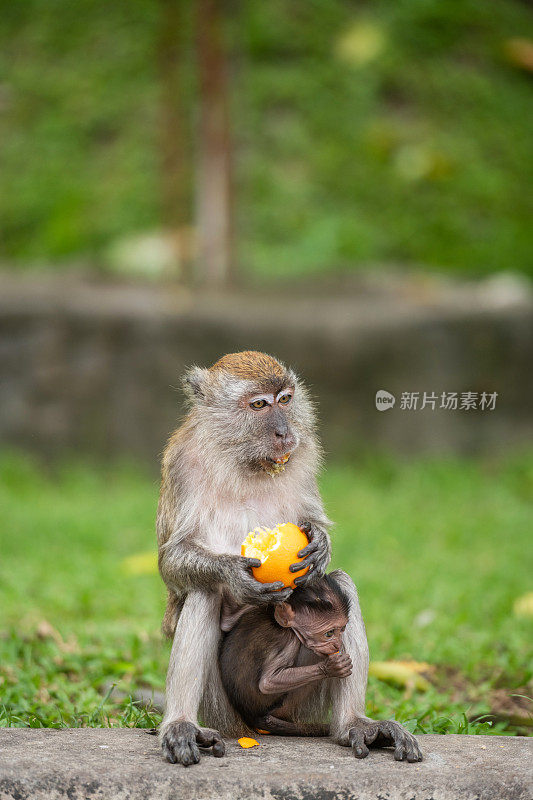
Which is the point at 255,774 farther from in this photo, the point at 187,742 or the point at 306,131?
the point at 306,131

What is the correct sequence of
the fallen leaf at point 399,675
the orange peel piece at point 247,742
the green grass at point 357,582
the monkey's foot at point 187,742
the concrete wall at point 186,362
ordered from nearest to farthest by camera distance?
the monkey's foot at point 187,742
the orange peel piece at point 247,742
the green grass at point 357,582
the fallen leaf at point 399,675
the concrete wall at point 186,362

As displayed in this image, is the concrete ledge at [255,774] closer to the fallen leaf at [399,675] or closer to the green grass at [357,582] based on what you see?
the green grass at [357,582]

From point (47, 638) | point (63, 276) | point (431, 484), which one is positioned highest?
point (63, 276)

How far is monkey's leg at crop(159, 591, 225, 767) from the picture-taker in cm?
322

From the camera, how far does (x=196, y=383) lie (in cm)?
399

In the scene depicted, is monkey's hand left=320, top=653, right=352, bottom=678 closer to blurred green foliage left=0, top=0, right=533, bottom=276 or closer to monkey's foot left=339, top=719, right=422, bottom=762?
monkey's foot left=339, top=719, right=422, bottom=762

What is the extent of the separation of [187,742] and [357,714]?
64 cm

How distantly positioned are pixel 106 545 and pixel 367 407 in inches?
121

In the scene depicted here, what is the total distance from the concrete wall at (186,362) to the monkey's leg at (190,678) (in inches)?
230

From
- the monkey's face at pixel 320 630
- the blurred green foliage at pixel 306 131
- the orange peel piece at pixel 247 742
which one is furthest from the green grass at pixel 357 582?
the blurred green foliage at pixel 306 131

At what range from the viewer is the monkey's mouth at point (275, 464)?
12.1ft

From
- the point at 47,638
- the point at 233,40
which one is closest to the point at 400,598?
the point at 47,638

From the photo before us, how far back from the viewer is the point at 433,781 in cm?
311

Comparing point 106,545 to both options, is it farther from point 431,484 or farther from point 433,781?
point 433,781
